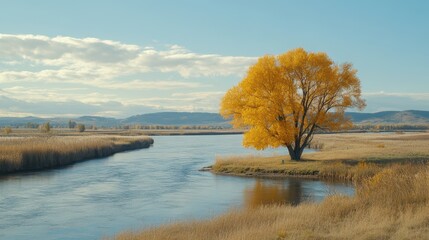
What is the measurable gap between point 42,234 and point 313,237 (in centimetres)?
1296

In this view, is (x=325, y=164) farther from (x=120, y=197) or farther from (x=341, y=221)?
(x=341, y=221)

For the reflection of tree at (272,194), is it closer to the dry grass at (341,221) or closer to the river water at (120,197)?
the river water at (120,197)

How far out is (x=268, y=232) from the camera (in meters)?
16.8

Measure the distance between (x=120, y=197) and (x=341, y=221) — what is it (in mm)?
18553

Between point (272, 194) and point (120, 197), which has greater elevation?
point (120, 197)

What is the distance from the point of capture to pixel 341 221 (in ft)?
60.6

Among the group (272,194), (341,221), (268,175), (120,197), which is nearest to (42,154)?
(120,197)

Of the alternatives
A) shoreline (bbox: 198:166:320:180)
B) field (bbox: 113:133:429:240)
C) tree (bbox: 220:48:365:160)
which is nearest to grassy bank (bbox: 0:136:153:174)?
shoreline (bbox: 198:166:320:180)

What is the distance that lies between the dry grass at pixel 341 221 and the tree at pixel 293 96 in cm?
2564

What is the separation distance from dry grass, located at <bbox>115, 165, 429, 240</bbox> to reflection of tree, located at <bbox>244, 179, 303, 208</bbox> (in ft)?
25.6

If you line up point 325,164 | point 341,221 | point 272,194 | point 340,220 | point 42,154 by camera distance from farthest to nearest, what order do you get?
point 42,154 < point 325,164 < point 272,194 < point 340,220 < point 341,221

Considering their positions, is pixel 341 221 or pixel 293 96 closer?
pixel 341 221

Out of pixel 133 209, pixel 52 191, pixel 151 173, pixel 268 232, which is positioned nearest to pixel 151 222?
pixel 133 209

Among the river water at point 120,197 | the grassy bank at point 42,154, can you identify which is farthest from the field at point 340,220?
the grassy bank at point 42,154
